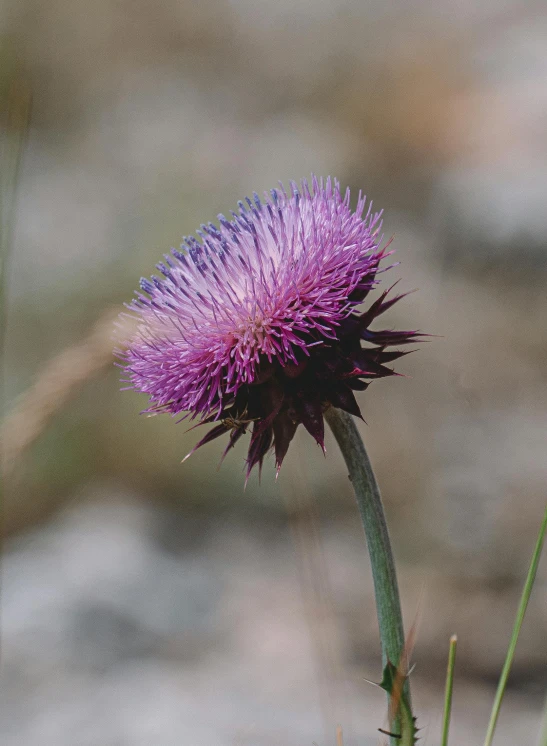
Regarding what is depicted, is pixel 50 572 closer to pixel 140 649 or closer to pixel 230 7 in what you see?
pixel 140 649

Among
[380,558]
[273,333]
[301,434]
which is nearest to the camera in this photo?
[380,558]

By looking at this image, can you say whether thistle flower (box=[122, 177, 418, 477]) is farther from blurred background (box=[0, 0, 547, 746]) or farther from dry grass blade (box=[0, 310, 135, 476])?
blurred background (box=[0, 0, 547, 746])

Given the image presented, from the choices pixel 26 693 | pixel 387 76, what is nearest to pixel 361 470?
pixel 26 693

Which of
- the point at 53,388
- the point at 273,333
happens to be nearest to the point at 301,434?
the point at 273,333

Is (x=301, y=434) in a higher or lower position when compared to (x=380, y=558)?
higher

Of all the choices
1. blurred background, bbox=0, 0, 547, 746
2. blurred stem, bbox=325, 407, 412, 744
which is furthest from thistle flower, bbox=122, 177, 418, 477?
blurred background, bbox=0, 0, 547, 746

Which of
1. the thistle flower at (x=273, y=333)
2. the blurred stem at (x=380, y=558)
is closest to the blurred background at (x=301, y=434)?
the thistle flower at (x=273, y=333)

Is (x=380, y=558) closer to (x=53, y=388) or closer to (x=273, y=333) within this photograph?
(x=273, y=333)
